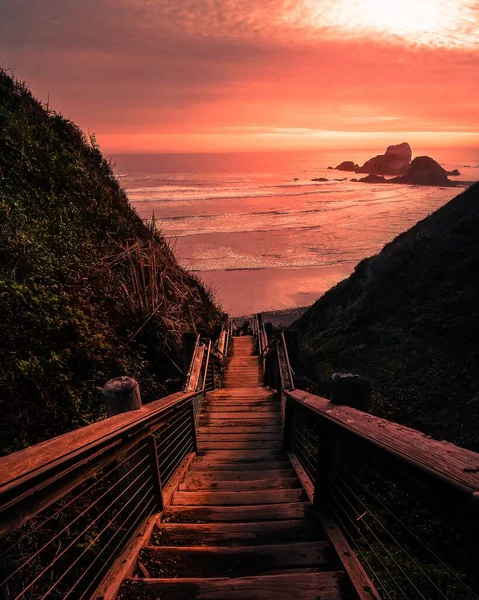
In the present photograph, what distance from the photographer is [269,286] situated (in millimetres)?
22750

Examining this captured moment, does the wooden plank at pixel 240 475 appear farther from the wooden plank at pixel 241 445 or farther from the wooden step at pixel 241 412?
the wooden step at pixel 241 412

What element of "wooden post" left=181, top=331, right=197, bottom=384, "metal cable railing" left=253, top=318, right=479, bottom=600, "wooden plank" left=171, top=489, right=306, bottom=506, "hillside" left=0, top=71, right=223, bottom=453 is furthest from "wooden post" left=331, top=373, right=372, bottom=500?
"wooden post" left=181, top=331, right=197, bottom=384

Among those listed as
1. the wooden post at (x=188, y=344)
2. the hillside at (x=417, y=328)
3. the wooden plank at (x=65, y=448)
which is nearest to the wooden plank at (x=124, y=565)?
the wooden plank at (x=65, y=448)

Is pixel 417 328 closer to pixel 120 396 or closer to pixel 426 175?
pixel 120 396

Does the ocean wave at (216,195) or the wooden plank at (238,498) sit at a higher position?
the ocean wave at (216,195)

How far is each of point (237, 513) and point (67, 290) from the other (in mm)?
4831

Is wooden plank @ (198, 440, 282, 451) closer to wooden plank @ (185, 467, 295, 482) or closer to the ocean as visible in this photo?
wooden plank @ (185, 467, 295, 482)

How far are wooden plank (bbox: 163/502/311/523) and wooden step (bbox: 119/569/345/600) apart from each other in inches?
34.9

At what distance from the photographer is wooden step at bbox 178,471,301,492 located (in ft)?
12.4

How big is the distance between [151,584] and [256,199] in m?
54.3

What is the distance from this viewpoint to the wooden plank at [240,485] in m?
3.77

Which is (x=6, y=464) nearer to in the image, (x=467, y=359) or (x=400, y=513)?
(x=400, y=513)

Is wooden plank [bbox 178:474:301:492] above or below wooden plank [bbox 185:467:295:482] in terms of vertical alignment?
above

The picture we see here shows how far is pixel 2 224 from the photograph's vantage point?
622 centimetres
